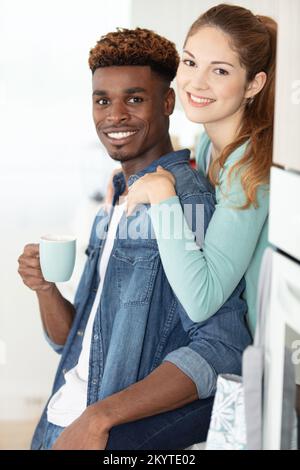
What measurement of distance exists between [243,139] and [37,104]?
2.43 m

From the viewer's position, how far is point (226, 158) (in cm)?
142

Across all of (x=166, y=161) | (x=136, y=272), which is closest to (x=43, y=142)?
(x=166, y=161)

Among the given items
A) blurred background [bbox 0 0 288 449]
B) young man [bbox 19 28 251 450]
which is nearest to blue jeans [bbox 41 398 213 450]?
young man [bbox 19 28 251 450]

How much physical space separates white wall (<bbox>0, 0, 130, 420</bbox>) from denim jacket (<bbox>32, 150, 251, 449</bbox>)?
172 centimetres

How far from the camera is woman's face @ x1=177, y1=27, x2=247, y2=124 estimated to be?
1.40 m

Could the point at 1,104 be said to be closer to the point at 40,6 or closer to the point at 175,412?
the point at 40,6

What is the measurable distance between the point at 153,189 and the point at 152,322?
9.4 inches

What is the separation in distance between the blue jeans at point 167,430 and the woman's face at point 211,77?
52cm

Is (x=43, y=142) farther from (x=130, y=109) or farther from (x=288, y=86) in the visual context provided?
(x=288, y=86)

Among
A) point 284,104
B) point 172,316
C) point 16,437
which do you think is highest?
point 284,104

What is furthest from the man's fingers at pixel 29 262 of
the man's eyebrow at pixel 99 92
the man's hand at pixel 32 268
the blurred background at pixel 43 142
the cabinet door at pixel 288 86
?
the blurred background at pixel 43 142

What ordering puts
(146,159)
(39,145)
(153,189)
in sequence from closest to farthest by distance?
(153,189) → (146,159) → (39,145)

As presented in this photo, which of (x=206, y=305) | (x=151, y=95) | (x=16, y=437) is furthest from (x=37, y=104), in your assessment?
(x=206, y=305)
